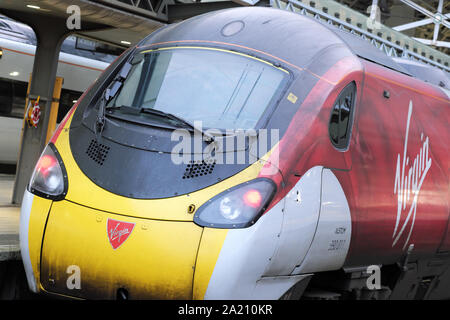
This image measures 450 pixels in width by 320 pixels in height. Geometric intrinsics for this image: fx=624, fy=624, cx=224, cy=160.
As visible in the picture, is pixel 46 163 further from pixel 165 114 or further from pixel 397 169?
pixel 397 169

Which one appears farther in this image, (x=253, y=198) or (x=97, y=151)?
(x=97, y=151)

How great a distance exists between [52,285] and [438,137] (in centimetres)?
410

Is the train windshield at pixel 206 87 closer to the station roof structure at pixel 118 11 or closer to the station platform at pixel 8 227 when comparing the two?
the station platform at pixel 8 227

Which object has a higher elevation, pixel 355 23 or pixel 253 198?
pixel 355 23

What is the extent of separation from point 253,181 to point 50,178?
1.54m

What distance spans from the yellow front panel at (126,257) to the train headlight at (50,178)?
10.5 inches

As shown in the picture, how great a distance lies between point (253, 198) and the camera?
4.18m

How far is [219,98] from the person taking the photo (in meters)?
4.82

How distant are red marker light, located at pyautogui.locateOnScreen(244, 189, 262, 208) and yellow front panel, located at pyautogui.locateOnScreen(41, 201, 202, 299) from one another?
371mm

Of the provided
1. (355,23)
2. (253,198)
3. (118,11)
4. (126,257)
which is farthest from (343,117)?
(355,23)

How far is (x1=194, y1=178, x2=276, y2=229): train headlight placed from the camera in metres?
4.09

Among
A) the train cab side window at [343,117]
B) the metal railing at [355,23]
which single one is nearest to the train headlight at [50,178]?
the train cab side window at [343,117]

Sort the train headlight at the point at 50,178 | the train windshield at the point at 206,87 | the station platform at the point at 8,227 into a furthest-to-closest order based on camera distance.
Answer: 1. the station platform at the point at 8,227
2. the train windshield at the point at 206,87
3. the train headlight at the point at 50,178

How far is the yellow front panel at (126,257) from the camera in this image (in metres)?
4.07
